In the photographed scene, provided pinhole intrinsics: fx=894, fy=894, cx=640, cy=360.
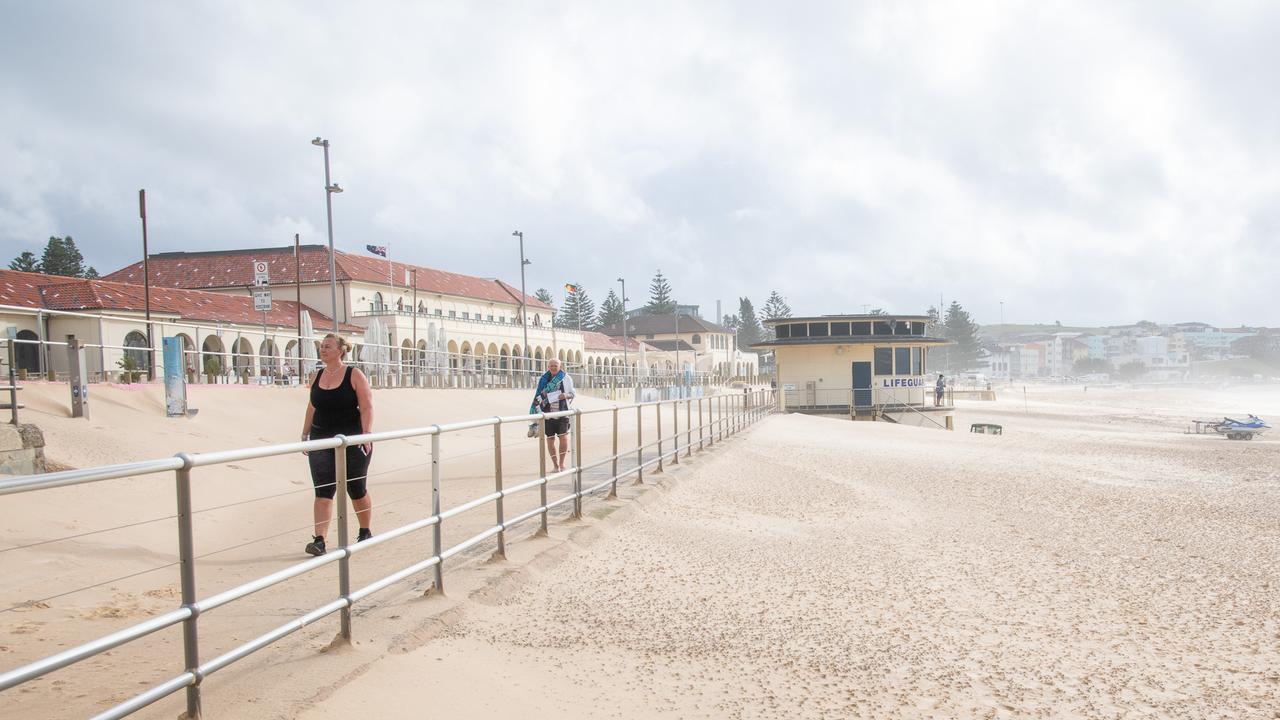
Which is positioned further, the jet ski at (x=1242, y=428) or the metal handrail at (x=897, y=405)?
the metal handrail at (x=897, y=405)

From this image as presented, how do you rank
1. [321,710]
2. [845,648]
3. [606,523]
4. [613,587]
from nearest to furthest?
[321,710] < [845,648] < [613,587] < [606,523]

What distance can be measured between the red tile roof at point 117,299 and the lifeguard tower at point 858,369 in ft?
77.0

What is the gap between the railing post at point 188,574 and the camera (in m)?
2.99

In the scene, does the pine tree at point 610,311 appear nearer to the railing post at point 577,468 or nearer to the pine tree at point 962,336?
the pine tree at point 962,336

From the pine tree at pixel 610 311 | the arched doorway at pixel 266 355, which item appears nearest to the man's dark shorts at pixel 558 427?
the arched doorway at pixel 266 355

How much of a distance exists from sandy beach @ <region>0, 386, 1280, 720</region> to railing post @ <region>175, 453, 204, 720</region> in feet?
0.51

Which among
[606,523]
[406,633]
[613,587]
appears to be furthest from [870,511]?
[406,633]

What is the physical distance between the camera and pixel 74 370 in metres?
12.9

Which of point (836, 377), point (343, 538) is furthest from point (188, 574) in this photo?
point (836, 377)

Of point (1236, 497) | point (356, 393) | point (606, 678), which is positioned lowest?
point (1236, 497)

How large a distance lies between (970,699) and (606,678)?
5.86 ft

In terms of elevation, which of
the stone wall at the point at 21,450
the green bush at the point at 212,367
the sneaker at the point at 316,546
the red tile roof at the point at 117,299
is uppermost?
the red tile roof at the point at 117,299

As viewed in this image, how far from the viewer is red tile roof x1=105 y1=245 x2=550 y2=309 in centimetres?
5250

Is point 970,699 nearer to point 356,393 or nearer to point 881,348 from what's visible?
point 356,393
